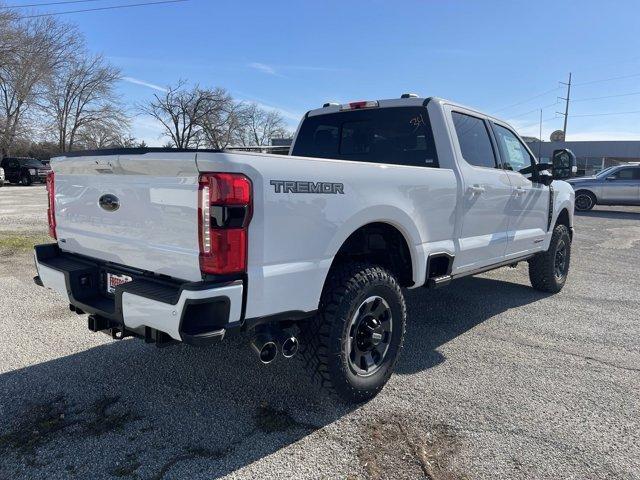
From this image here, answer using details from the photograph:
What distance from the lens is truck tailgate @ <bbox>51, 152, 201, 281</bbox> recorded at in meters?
2.46

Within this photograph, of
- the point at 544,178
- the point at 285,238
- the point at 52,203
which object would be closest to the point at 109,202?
the point at 52,203

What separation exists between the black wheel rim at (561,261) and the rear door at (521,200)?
0.80 metres

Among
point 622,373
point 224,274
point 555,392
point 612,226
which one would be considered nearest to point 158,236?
point 224,274

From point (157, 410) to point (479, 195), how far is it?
9.96ft

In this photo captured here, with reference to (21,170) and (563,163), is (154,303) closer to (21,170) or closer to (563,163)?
(563,163)

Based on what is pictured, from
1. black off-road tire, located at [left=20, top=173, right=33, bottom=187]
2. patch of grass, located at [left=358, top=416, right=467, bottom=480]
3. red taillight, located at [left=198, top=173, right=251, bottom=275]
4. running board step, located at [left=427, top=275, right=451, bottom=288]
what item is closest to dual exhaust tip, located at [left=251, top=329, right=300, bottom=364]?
red taillight, located at [left=198, top=173, right=251, bottom=275]

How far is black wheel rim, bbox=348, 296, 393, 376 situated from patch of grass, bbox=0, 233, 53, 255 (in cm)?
680

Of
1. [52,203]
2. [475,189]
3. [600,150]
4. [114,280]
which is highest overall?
[600,150]

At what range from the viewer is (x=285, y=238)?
2551 mm

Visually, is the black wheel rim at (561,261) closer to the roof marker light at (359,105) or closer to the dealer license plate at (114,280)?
the roof marker light at (359,105)

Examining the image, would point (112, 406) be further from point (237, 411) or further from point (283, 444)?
point (283, 444)

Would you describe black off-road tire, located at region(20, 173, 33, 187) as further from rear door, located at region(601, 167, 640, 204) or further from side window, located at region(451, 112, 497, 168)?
side window, located at region(451, 112, 497, 168)

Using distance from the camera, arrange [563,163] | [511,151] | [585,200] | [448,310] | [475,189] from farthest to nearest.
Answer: [585,200]
[563,163]
[448,310]
[511,151]
[475,189]

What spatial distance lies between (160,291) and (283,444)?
1.10 metres
